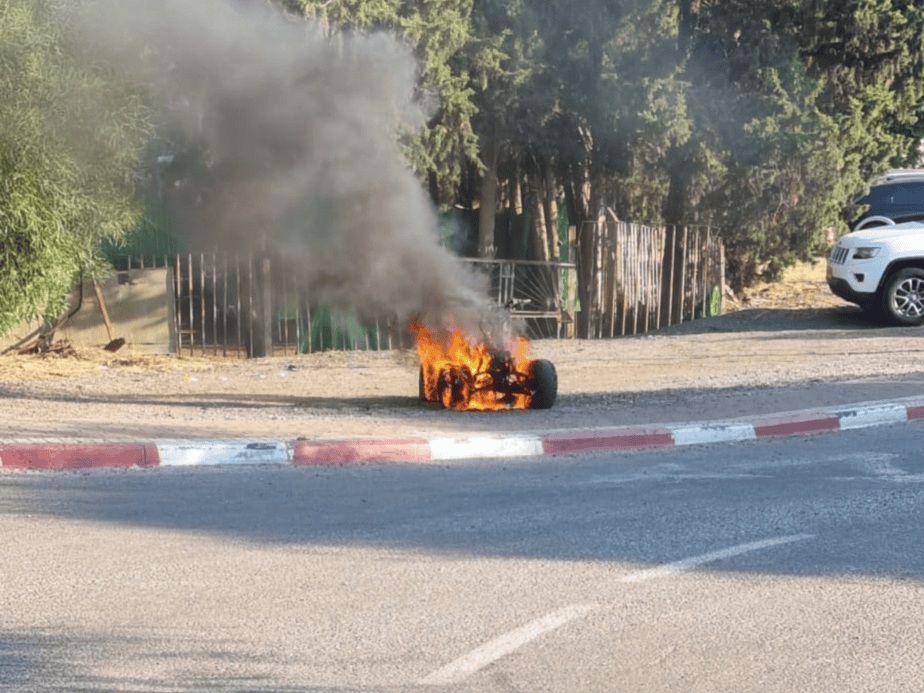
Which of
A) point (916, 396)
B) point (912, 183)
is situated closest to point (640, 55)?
point (912, 183)

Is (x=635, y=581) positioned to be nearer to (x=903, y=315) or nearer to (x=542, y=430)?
(x=542, y=430)

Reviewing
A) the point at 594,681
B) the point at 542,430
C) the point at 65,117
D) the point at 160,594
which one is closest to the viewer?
the point at 594,681

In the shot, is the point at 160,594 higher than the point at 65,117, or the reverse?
the point at 65,117

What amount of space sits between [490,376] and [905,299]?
975 centimetres

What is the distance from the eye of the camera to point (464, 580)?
591 cm

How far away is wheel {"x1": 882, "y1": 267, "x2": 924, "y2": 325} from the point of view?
19750 millimetres

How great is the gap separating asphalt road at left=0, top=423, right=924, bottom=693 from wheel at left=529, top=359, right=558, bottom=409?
3.07 m

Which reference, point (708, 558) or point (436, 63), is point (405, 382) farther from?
point (708, 558)

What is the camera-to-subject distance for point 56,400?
42.4 feet

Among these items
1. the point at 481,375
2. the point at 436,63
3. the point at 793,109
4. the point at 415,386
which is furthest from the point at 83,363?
the point at 793,109

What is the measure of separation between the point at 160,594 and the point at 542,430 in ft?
17.4

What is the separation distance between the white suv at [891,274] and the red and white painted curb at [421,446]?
8774mm

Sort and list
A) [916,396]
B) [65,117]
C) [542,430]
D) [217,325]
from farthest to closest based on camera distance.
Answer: [217,325] < [916,396] < [65,117] < [542,430]

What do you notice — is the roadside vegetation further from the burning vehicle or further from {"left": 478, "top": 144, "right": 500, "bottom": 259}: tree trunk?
the burning vehicle
